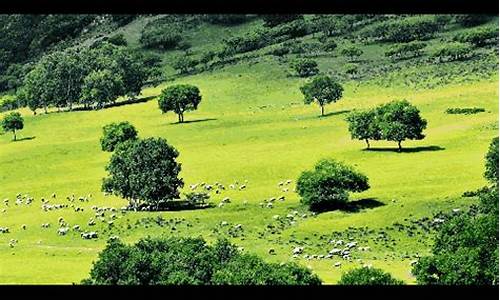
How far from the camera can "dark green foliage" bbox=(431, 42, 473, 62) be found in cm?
10356

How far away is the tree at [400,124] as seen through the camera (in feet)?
200

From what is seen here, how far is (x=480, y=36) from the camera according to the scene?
109 m

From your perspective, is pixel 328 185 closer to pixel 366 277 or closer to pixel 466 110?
pixel 366 277

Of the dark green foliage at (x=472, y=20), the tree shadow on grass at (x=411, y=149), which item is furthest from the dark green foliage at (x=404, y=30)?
the tree shadow on grass at (x=411, y=149)

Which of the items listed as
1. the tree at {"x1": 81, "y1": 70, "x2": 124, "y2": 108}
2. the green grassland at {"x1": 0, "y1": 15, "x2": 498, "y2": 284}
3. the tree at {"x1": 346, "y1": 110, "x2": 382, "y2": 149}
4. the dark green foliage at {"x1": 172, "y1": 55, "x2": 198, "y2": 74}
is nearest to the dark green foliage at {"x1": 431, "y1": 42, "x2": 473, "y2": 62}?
the green grassland at {"x1": 0, "y1": 15, "x2": 498, "y2": 284}

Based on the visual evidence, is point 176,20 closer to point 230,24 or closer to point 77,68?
point 230,24

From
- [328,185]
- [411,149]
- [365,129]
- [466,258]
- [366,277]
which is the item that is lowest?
[411,149]

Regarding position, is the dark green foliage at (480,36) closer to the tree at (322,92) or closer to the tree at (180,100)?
the tree at (322,92)

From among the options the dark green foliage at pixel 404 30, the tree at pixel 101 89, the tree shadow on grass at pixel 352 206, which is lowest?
the tree shadow on grass at pixel 352 206

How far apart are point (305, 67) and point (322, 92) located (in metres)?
25.5

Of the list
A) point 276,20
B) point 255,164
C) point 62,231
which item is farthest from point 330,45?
point 62,231

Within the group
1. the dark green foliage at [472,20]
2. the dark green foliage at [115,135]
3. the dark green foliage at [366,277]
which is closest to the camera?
the dark green foliage at [366,277]

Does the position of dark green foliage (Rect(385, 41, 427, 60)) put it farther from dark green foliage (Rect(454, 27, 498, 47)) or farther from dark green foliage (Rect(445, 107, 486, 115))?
dark green foliage (Rect(445, 107, 486, 115))

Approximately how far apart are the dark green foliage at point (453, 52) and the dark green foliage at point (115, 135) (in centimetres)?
4820
